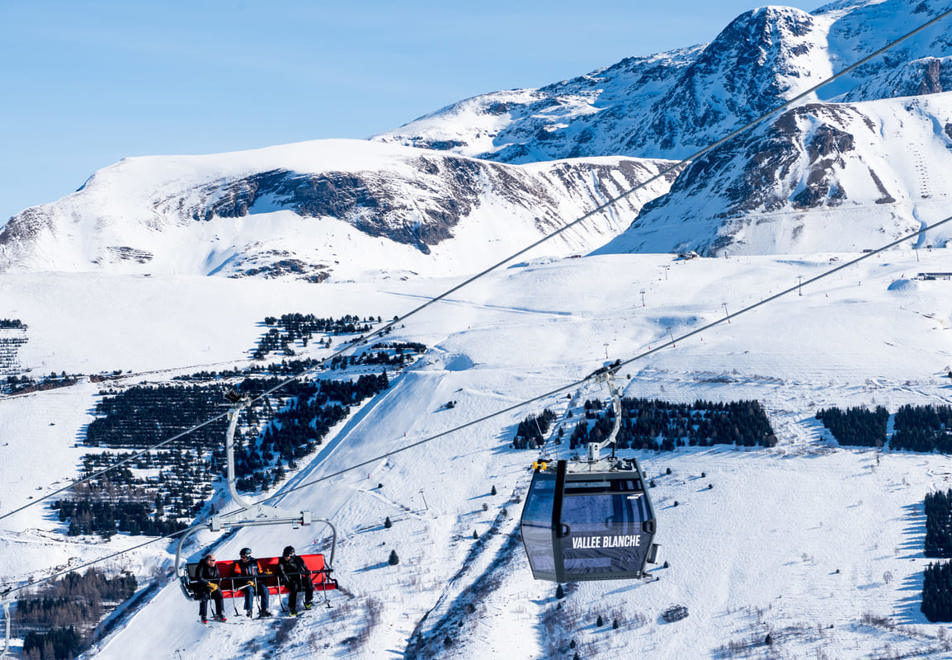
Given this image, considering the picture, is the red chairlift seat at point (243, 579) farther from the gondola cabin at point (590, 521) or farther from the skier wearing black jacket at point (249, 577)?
the gondola cabin at point (590, 521)

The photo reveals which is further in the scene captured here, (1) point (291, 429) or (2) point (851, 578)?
(1) point (291, 429)

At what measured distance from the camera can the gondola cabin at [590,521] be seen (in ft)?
88.9

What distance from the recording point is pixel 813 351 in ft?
429

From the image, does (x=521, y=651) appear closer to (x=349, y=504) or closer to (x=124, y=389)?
(x=349, y=504)

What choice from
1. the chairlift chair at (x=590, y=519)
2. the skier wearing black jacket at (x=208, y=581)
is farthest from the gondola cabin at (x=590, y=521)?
the skier wearing black jacket at (x=208, y=581)

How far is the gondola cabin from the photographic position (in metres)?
27.1

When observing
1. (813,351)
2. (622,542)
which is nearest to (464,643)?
(622,542)

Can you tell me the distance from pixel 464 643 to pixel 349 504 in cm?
2947

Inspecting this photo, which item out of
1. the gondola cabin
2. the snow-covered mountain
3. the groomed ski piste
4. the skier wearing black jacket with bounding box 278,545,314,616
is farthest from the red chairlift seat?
the snow-covered mountain

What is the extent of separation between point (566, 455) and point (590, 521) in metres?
Result: 77.0

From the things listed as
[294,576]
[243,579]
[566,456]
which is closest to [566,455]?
[566,456]

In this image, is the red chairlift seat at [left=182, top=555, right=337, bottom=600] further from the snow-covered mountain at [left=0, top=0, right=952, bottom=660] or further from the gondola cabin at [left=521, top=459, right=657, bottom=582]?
the snow-covered mountain at [left=0, top=0, right=952, bottom=660]

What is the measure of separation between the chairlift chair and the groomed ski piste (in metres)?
9.61

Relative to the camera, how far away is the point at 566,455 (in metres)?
104
